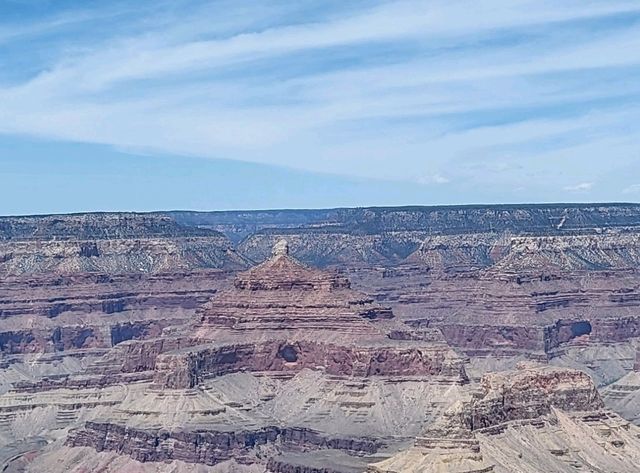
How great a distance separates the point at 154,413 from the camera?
7042 inches

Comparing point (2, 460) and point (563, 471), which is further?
point (2, 460)

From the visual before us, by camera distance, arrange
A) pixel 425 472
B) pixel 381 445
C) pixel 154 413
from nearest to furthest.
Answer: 1. pixel 425 472
2. pixel 381 445
3. pixel 154 413

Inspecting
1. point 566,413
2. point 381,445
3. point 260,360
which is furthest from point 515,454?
point 260,360

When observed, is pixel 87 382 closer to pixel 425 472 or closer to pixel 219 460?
pixel 219 460

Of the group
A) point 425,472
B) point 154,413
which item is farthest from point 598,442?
point 154,413

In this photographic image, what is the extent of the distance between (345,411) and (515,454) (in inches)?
2089

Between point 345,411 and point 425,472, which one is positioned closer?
point 425,472

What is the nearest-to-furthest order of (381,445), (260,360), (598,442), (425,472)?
(425,472), (598,442), (381,445), (260,360)

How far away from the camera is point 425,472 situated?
122438 mm

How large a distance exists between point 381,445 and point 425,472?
44878mm

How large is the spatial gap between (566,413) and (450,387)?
4078cm

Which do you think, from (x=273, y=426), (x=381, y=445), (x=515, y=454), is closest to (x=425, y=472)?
(x=515, y=454)

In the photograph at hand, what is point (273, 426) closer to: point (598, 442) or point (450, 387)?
point (450, 387)

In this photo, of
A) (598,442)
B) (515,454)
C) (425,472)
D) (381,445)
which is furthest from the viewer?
(381,445)
